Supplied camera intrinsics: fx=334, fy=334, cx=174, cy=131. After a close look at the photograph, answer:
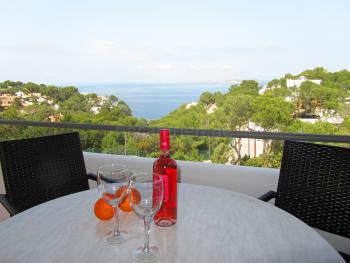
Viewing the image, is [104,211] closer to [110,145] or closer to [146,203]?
[146,203]

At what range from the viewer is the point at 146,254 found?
900 millimetres

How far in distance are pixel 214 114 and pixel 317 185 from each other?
5.78 metres

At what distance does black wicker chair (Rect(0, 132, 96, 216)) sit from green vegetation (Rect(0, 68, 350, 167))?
940 mm

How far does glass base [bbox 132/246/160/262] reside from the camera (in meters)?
0.88

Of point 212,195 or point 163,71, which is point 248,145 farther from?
point 163,71

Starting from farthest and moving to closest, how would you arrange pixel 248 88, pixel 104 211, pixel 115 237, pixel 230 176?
pixel 248 88, pixel 230 176, pixel 104 211, pixel 115 237

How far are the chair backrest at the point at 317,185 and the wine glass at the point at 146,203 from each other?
943mm

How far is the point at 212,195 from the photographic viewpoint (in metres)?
1.41

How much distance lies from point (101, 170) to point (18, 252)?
0.34 meters

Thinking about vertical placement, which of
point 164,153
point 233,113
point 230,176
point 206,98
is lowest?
point 233,113

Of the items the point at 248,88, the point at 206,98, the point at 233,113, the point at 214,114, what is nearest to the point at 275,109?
the point at 248,88

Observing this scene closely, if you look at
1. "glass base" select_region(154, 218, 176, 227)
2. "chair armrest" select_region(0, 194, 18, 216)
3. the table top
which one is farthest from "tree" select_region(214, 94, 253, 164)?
"glass base" select_region(154, 218, 176, 227)

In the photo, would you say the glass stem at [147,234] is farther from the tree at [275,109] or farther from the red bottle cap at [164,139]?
the tree at [275,109]

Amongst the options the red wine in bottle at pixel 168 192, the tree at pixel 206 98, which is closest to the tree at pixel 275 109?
the tree at pixel 206 98
